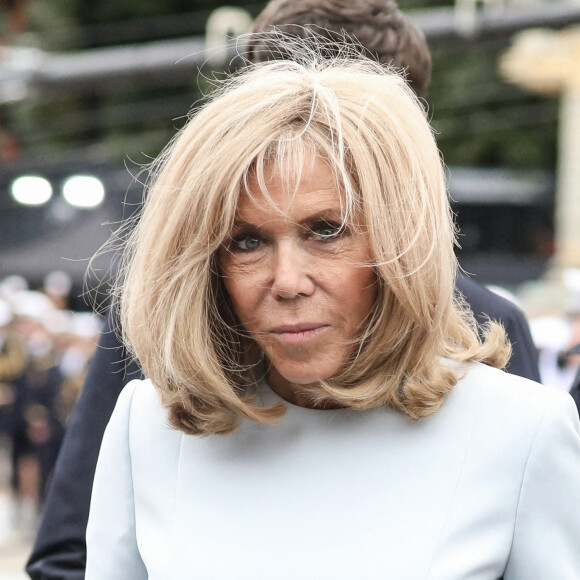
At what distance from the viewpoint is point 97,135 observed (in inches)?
1019

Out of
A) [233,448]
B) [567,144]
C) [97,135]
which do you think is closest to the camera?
[233,448]

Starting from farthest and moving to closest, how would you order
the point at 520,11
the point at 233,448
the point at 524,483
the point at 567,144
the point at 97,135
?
the point at 97,135 → the point at 567,144 → the point at 520,11 → the point at 233,448 → the point at 524,483

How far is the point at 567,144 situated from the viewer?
21.2m

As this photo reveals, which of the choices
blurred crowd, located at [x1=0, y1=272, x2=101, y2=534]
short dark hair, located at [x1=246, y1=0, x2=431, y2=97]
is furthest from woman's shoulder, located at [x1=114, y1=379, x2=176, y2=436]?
blurred crowd, located at [x1=0, y1=272, x2=101, y2=534]

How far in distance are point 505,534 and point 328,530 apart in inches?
11.6

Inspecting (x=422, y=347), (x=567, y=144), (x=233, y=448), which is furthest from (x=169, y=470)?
(x=567, y=144)

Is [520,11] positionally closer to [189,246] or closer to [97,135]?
[189,246]

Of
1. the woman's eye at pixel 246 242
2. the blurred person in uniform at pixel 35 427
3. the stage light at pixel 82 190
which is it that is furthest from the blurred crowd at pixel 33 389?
the woman's eye at pixel 246 242

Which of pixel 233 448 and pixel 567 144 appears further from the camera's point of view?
pixel 567 144

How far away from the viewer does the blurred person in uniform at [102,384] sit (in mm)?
2537

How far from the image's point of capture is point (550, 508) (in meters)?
1.97

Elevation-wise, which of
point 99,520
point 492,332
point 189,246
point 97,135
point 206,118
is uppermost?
point 206,118

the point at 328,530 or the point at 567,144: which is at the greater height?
the point at 328,530

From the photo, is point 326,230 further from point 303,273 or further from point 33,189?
point 33,189
